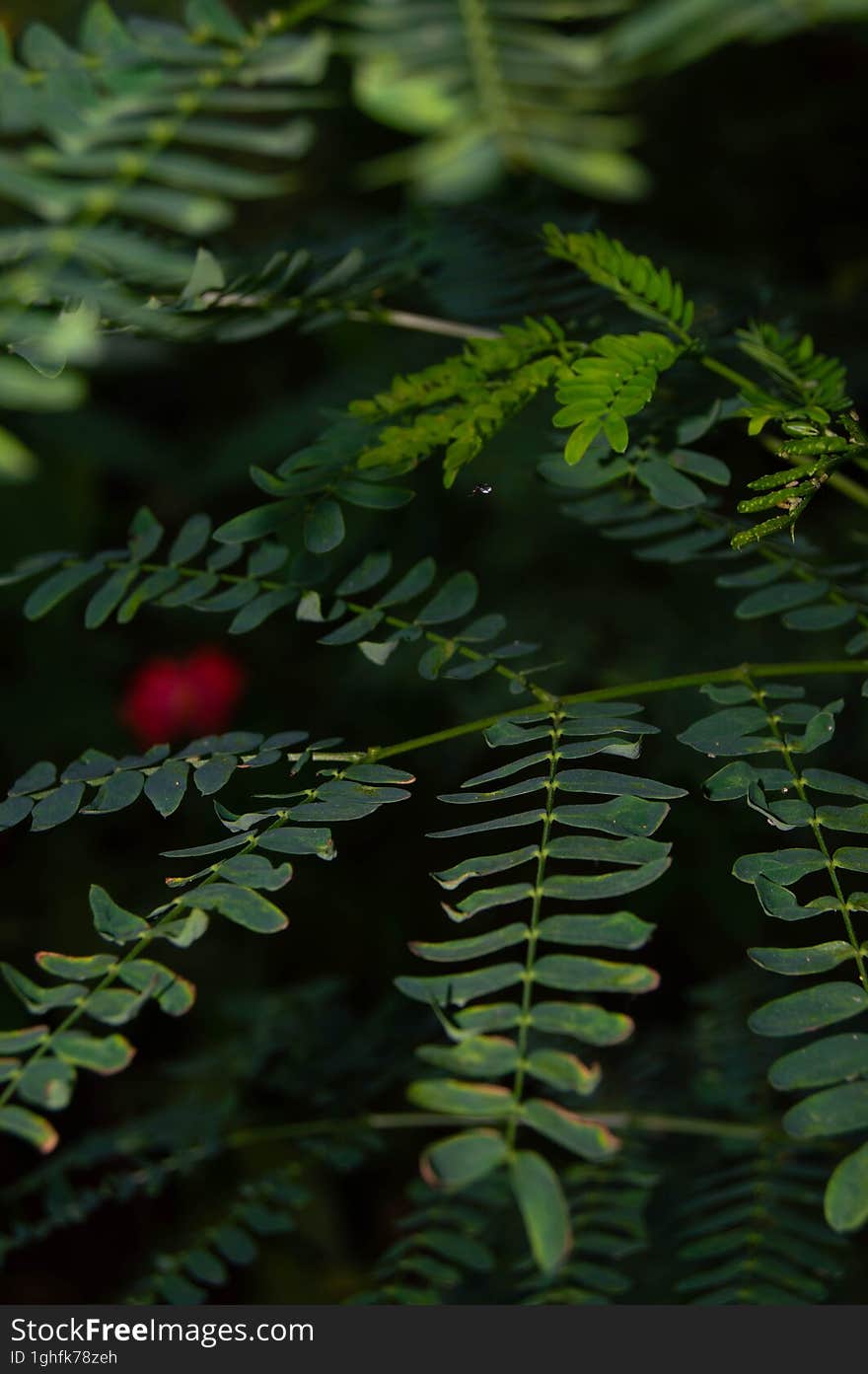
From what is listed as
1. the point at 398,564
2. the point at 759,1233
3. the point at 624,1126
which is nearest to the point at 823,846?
the point at 759,1233

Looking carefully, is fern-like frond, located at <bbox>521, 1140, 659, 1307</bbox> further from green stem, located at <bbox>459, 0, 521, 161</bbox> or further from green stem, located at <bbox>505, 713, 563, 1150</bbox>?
green stem, located at <bbox>459, 0, 521, 161</bbox>

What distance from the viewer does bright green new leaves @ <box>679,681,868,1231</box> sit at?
48 cm

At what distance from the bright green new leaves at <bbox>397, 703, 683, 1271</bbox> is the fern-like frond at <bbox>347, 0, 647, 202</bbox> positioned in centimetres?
45

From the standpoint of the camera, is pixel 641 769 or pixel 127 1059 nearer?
pixel 127 1059

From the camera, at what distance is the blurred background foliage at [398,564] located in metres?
1.67

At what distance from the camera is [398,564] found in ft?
6.30

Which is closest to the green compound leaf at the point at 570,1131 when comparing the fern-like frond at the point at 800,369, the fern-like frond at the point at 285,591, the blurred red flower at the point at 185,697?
the fern-like frond at the point at 285,591

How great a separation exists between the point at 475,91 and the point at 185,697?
1.23m

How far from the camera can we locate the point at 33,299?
2.71ft

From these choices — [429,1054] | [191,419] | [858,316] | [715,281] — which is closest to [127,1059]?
[429,1054]

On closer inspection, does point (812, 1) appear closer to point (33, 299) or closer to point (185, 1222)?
point (33, 299)

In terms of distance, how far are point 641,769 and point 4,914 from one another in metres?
1.16

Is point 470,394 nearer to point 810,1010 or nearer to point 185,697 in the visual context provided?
point 810,1010

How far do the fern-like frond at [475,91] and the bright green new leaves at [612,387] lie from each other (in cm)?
29
